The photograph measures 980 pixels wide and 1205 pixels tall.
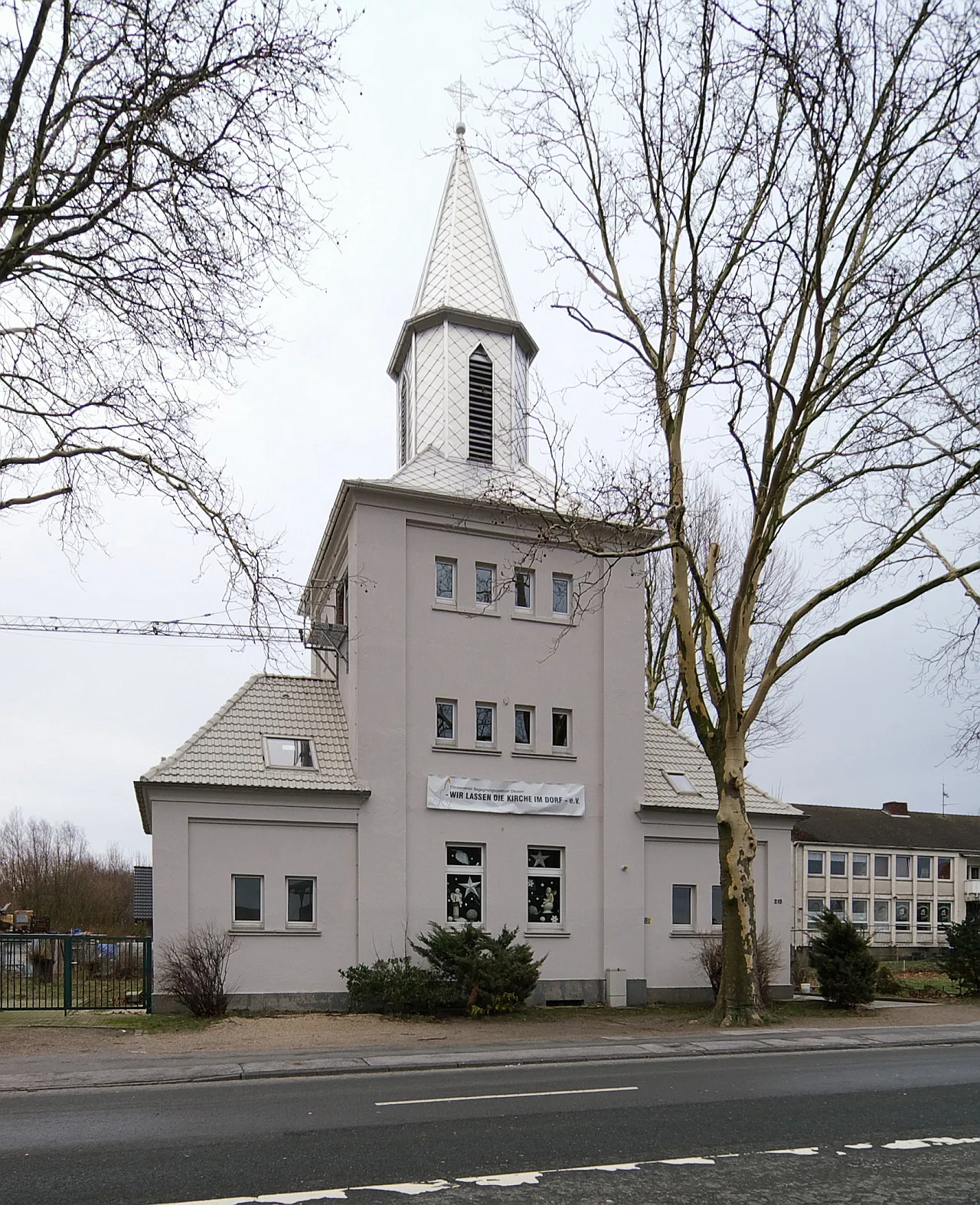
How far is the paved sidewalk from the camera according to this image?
13422 mm

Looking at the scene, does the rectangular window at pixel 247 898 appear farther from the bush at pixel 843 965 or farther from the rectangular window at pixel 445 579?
the bush at pixel 843 965

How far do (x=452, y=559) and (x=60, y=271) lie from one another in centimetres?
1205

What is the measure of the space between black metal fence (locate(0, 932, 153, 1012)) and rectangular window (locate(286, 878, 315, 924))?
260 centimetres

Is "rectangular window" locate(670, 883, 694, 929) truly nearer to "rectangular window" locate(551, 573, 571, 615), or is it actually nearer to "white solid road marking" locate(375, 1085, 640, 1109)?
"rectangular window" locate(551, 573, 571, 615)

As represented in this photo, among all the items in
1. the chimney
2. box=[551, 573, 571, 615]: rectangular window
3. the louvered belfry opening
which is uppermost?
the louvered belfry opening

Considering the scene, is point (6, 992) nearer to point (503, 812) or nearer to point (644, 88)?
point (503, 812)

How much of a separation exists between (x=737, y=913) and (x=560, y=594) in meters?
8.50

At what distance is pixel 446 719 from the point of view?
77.3ft

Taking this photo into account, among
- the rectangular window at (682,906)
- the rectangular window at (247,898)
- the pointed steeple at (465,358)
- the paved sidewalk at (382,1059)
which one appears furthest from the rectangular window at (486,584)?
the paved sidewalk at (382,1059)

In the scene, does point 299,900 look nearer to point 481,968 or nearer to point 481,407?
point 481,968

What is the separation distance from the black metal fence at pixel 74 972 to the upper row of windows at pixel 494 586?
9.08 m

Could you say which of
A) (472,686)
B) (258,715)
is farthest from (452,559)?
(258,715)

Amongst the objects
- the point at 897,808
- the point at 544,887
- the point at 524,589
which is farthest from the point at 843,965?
the point at 897,808

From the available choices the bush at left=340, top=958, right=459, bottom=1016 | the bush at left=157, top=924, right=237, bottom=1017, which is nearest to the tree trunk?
the bush at left=340, top=958, right=459, bottom=1016
